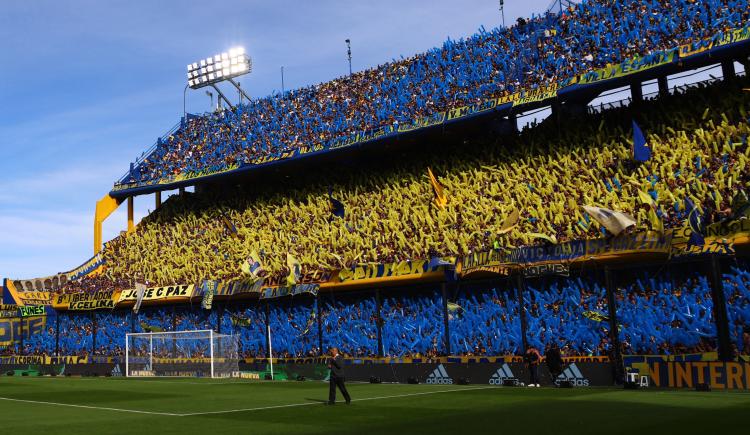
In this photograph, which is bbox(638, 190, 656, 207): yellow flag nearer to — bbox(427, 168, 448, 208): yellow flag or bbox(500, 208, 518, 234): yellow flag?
bbox(500, 208, 518, 234): yellow flag

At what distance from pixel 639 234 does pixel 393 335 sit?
12695 millimetres

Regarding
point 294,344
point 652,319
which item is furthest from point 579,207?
point 294,344

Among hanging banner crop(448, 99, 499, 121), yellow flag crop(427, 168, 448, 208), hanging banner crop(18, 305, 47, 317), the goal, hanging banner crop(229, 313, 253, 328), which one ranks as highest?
hanging banner crop(448, 99, 499, 121)

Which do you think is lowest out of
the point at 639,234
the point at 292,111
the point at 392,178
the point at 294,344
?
the point at 294,344

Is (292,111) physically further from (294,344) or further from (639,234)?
(639,234)

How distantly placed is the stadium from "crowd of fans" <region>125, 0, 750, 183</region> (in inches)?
6.9

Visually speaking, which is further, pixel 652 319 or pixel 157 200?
pixel 157 200

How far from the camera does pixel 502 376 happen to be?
3006 centimetres

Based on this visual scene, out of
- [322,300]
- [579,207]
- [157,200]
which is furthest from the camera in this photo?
[157,200]

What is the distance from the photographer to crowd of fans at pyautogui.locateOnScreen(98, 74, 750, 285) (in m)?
30.2

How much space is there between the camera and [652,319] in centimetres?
2686

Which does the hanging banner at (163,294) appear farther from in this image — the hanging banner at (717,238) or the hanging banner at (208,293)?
the hanging banner at (717,238)

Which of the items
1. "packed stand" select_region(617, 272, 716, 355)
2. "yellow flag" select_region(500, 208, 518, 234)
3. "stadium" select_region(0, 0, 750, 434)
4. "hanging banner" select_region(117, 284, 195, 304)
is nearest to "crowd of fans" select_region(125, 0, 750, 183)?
"stadium" select_region(0, 0, 750, 434)

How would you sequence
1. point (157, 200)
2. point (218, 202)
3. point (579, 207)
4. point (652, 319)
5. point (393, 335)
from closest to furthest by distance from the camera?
point (652, 319) < point (579, 207) < point (393, 335) < point (218, 202) < point (157, 200)
